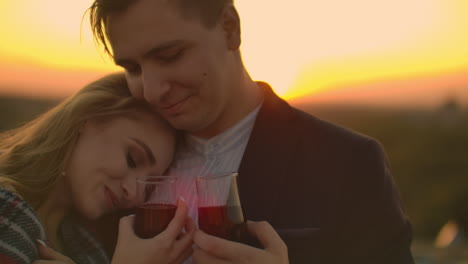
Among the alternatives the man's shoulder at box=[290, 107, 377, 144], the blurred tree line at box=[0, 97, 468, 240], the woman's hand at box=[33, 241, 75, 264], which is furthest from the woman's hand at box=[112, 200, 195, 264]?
the blurred tree line at box=[0, 97, 468, 240]

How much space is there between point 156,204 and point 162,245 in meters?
0.15

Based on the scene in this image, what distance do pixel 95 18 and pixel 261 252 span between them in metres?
1.43

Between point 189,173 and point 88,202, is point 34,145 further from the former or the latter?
point 189,173

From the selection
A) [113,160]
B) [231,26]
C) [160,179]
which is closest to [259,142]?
[231,26]

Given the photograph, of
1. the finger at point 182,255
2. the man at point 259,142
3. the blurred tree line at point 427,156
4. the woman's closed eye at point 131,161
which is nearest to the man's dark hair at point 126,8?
the man at point 259,142

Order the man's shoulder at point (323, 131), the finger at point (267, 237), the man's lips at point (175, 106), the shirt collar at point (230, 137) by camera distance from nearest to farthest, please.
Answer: the finger at point (267, 237) < the man's lips at point (175, 106) < the man's shoulder at point (323, 131) < the shirt collar at point (230, 137)

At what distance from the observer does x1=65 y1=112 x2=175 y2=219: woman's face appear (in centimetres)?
265

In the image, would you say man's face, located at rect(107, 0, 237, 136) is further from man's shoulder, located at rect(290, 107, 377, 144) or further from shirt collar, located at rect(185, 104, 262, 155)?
man's shoulder, located at rect(290, 107, 377, 144)

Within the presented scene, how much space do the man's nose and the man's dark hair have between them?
31 cm

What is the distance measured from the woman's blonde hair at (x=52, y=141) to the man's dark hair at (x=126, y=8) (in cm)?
28

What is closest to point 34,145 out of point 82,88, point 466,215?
point 82,88

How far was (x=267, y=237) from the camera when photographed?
1992 mm

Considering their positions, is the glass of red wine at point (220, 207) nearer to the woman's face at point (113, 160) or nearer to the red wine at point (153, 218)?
the red wine at point (153, 218)

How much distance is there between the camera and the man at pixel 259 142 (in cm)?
249
